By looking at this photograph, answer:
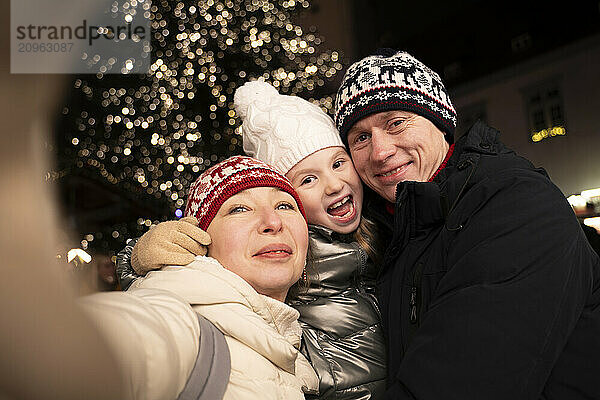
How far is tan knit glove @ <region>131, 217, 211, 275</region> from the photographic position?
1837 millimetres

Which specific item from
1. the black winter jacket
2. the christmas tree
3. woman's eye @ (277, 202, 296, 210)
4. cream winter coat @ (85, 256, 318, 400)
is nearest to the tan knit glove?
cream winter coat @ (85, 256, 318, 400)

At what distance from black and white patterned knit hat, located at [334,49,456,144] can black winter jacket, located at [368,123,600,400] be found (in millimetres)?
540

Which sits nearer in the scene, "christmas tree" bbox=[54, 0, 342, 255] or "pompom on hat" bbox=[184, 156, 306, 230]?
"pompom on hat" bbox=[184, 156, 306, 230]

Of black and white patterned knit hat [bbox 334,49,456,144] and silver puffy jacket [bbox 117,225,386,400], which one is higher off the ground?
black and white patterned knit hat [bbox 334,49,456,144]

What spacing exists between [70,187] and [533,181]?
19.4 feet

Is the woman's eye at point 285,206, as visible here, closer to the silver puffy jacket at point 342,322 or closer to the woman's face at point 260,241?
the woman's face at point 260,241

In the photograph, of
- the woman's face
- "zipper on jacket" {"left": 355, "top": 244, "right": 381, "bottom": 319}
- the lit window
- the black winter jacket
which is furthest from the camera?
the lit window

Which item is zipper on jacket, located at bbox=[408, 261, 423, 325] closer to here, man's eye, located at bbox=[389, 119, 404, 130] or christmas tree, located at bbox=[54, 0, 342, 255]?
man's eye, located at bbox=[389, 119, 404, 130]

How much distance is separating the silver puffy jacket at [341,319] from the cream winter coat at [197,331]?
0.57ft

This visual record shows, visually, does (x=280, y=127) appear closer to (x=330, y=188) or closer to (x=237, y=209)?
(x=330, y=188)

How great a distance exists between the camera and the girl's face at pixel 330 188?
2.58 metres

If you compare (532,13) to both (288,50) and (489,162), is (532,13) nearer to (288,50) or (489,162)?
(288,50)

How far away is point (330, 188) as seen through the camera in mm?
2590

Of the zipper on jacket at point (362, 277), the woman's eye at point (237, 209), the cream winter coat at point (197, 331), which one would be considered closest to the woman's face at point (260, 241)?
the woman's eye at point (237, 209)
